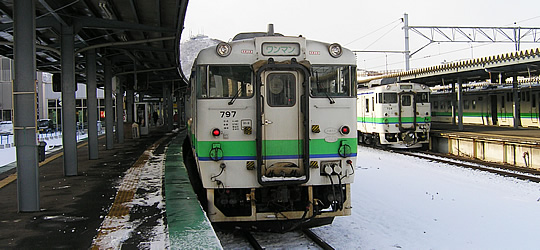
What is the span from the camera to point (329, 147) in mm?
6465

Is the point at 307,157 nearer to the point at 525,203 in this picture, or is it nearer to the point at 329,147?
the point at 329,147

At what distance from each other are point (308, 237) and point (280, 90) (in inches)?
95.1

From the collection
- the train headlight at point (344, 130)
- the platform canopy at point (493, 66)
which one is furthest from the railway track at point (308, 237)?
the platform canopy at point (493, 66)

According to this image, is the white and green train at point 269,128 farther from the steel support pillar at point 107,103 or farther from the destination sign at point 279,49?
the steel support pillar at point 107,103

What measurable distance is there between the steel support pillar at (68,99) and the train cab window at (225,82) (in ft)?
17.1

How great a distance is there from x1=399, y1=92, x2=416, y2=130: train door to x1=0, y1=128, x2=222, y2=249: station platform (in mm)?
11307

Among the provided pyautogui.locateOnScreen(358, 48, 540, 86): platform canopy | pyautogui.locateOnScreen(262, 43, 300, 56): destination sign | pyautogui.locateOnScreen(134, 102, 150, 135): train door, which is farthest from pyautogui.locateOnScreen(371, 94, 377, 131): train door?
pyautogui.locateOnScreen(262, 43, 300, 56): destination sign

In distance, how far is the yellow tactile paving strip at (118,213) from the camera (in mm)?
5363

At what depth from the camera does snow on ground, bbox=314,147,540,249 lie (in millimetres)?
6879

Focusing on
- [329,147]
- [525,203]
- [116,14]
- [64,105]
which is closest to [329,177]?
[329,147]

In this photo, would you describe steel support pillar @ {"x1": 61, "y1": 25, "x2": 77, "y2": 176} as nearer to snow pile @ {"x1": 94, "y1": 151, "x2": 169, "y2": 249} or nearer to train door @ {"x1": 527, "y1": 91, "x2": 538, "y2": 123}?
snow pile @ {"x1": 94, "y1": 151, "x2": 169, "y2": 249}

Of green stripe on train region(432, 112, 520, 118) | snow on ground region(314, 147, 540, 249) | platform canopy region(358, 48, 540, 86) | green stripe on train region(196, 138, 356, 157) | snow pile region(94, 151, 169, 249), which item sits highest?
platform canopy region(358, 48, 540, 86)

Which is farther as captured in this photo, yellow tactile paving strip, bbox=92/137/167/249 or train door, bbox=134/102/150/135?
train door, bbox=134/102/150/135

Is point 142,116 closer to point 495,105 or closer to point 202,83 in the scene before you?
point 202,83
